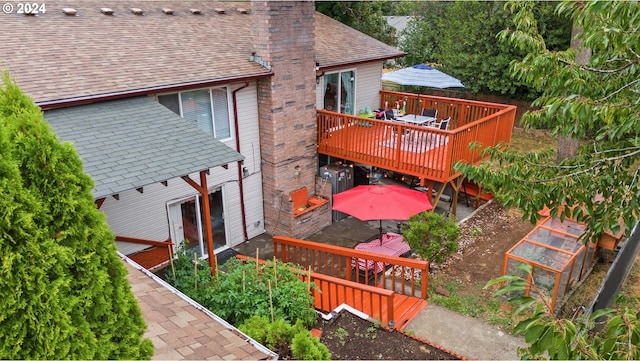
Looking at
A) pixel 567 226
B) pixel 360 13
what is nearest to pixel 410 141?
pixel 567 226

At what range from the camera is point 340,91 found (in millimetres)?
13508

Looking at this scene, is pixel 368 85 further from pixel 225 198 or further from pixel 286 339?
pixel 286 339

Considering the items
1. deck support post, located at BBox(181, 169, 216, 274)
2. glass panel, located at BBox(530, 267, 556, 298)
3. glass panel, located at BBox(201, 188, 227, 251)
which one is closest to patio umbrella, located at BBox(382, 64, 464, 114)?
glass panel, located at BBox(201, 188, 227, 251)

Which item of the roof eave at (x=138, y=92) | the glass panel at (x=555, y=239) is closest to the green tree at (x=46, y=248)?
the roof eave at (x=138, y=92)

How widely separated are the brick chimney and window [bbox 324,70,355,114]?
5.55 ft

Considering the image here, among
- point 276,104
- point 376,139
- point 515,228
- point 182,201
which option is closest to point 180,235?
point 182,201

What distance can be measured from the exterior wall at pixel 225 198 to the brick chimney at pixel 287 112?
0.75 ft

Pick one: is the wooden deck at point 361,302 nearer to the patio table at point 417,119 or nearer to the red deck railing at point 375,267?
the red deck railing at point 375,267

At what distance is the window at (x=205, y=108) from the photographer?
9.60 m

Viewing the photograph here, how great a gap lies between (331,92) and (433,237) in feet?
20.0

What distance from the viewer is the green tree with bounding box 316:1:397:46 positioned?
1866 cm

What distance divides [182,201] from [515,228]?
8.46m

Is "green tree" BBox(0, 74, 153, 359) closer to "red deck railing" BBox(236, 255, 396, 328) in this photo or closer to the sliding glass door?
"red deck railing" BBox(236, 255, 396, 328)

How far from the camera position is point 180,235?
1036 cm
